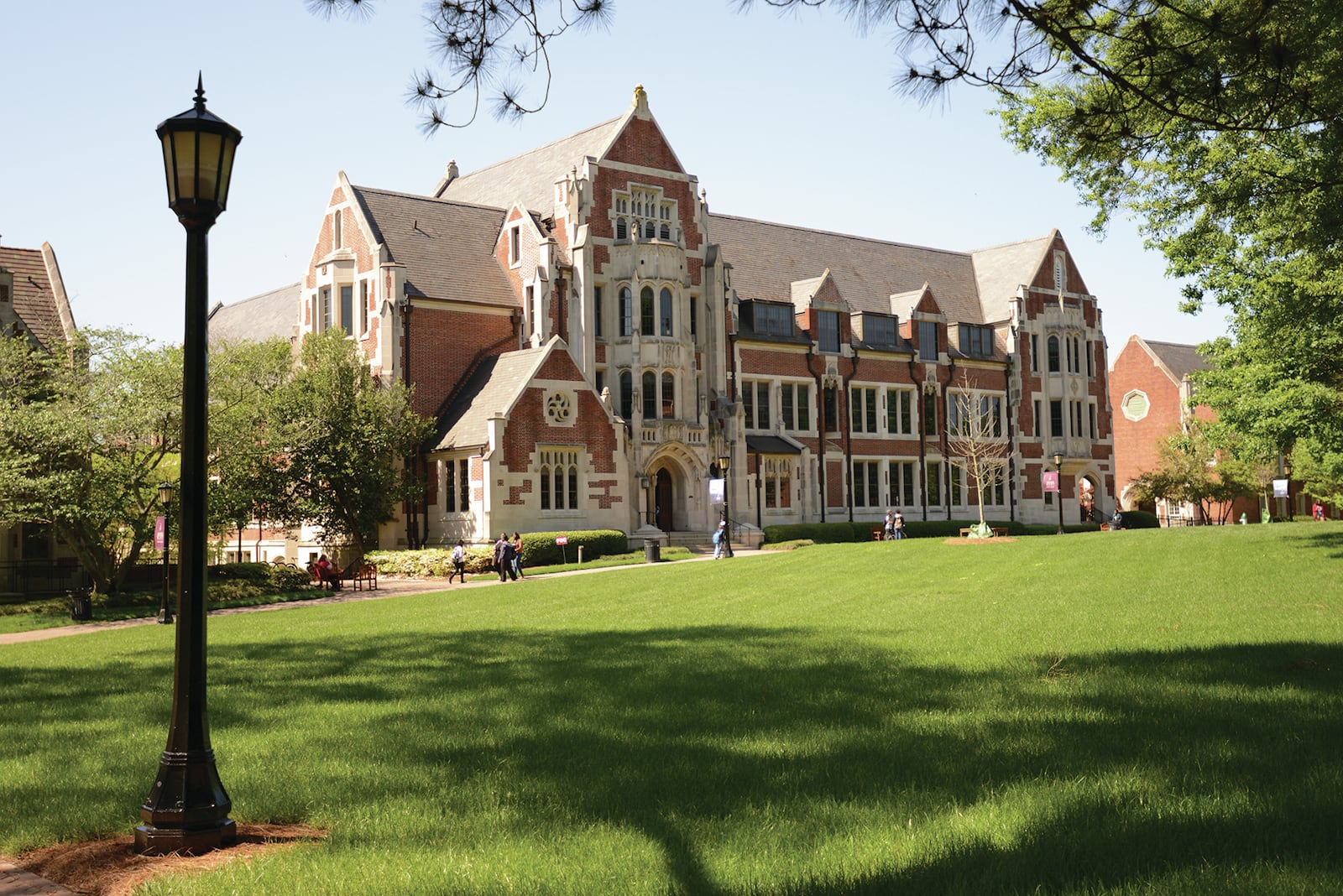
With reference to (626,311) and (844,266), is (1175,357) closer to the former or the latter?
(844,266)

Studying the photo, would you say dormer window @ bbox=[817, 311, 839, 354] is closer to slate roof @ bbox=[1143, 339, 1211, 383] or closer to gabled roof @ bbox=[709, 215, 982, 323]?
gabled roof @ bbox=[709, 215, 982, 323]

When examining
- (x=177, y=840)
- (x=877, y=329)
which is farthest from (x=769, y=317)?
(x=177, y=840)

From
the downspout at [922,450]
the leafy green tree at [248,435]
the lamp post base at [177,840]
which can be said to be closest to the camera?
the lamp post base at [177,840]

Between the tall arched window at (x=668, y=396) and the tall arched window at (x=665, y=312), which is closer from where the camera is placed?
the tall arched window at (x=665, y=312)

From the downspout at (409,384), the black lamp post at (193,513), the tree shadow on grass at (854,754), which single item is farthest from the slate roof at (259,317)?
the black lamp post at (193,513)

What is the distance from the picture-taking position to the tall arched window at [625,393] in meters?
43.2

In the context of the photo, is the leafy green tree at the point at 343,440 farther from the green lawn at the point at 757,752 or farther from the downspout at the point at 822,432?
the green lawn at the point at 757,752

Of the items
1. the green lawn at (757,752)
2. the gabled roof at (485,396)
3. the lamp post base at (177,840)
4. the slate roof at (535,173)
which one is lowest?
the lamp post base at (177,840)

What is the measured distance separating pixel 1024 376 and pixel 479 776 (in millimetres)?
54108

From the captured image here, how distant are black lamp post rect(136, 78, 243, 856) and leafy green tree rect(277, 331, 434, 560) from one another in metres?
29.4

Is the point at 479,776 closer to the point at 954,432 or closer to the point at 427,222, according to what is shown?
the point at 427,222

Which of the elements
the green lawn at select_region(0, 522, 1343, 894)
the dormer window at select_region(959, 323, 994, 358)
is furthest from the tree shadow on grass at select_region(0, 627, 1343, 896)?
the dormer window at select_region(959, 323, 994, 358)

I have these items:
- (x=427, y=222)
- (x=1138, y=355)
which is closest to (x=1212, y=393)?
(x=427, y=222)

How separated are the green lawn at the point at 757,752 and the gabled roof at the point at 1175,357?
6267 centimetres
